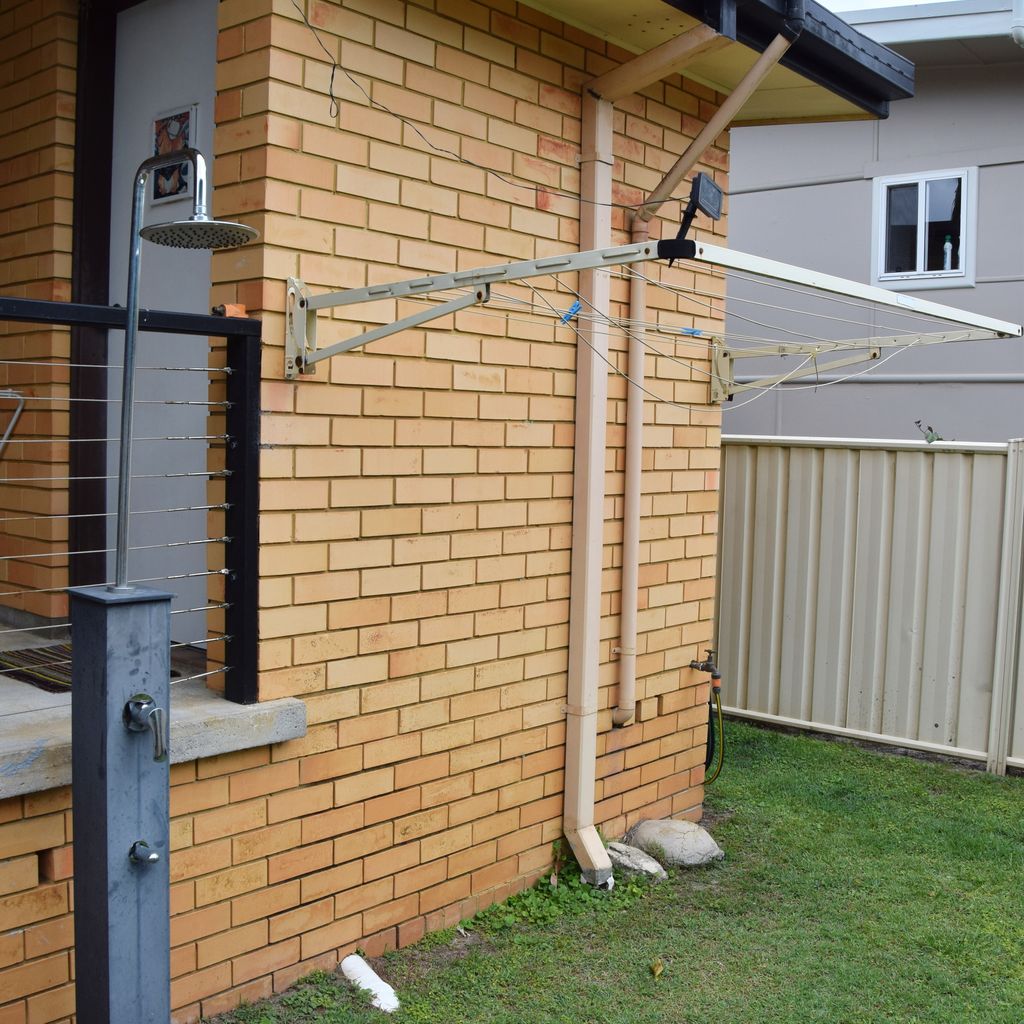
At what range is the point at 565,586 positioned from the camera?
4.55 m

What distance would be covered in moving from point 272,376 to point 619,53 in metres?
2.20

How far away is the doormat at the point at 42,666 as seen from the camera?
11.7 ft

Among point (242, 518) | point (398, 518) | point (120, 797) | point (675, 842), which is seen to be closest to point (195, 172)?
point (242, 518)

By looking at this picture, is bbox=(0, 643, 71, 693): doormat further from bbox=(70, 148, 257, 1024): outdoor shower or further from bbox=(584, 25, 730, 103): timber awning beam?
bbox=(584, 25, 730, 103): timber awning beam

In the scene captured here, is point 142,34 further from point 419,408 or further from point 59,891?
point 59,891

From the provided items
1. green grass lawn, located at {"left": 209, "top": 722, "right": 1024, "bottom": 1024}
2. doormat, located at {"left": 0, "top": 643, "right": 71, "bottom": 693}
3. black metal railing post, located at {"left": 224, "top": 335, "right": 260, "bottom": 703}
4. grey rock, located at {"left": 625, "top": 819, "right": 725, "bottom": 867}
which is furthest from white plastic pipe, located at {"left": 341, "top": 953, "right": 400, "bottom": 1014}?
grey rock, located at {"left": 625, "top": 819, "right": 725, "bottom": 867}

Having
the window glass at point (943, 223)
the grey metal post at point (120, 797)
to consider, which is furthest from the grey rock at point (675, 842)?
the window glass at point (943, 223)

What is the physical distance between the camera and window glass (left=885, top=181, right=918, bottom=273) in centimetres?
1004

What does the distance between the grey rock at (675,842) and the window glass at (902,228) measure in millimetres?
6810

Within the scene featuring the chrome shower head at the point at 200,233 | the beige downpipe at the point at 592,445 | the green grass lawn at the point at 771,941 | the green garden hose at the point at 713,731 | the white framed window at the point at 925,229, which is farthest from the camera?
the white framed window at the point at 925,229

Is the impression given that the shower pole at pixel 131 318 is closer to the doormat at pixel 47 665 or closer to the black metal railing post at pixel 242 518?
the black metal railing post at pixel 242 518

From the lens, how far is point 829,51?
471cm

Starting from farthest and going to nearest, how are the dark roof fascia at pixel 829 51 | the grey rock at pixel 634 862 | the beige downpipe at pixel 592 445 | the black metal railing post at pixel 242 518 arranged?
the grey rock at pixel 634 862 → the beige downpipe at pixel 592 445 → the dark roof fascia at pixel 829 51 → the black metal railing post at pixel 242 518

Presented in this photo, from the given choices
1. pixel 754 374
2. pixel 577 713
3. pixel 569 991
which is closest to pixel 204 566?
pixel 577 713
